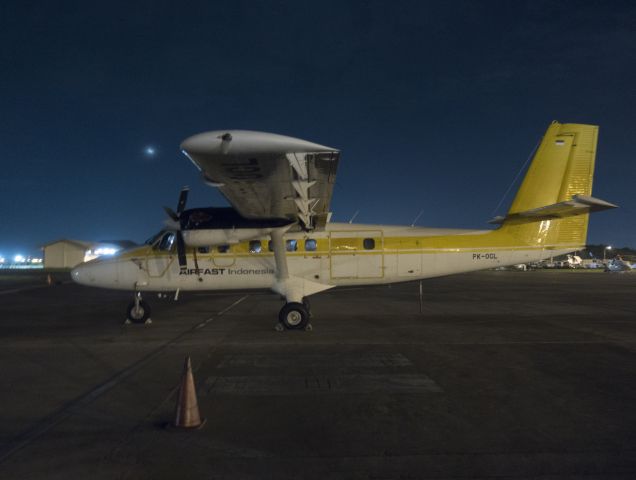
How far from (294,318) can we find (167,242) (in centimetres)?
415

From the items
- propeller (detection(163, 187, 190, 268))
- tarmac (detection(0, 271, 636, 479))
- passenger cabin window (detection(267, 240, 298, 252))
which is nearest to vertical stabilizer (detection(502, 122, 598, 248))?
tarmac (detection(0, 271, 636, 479))

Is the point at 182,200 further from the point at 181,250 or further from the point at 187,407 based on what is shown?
the point at 187,407

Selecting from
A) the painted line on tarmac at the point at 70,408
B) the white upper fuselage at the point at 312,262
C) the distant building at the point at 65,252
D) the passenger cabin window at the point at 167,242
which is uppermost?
the distant building at the point at 65,252

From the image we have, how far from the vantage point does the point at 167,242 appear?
11906mm

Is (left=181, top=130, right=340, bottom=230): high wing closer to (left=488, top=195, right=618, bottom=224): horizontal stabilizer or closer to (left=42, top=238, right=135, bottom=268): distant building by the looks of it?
(left=488, top=195, right=618, bottom=224): horizontal stabilizer

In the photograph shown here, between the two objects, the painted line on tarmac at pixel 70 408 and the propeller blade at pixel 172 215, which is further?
the propeller blade at pixel 172 215

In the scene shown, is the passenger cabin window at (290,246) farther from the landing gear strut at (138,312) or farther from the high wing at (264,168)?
the landing gear strut at (138,312)

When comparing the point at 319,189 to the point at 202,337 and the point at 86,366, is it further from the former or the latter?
the point at 86,366

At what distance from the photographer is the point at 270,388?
6156 millimetres

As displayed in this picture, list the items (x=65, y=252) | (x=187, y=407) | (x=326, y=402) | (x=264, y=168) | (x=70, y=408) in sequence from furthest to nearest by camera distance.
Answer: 1. (x=65, y=252)
2. (x=264, y=168)
3. (x=326, y=402)
4. (x=70, y=408)
5. (x=187, y=407)

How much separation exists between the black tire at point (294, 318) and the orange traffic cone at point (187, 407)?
19.9 ft

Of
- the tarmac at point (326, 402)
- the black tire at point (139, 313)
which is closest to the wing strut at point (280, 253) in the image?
the tarmac at point (326, 402)

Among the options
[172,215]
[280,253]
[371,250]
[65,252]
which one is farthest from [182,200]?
[65,252]

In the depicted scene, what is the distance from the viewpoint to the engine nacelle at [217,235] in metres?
10.6
